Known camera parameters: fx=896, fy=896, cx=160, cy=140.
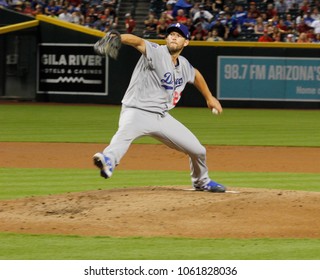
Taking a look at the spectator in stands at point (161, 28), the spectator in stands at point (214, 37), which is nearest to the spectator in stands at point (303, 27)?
the spectator in stands at point (214, 37)

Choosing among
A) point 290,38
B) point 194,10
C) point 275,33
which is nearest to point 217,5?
point 194,10

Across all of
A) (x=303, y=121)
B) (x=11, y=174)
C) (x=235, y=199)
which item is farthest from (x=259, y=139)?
(x=235, y=199)

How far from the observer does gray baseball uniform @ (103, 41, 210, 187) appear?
9.08 meters

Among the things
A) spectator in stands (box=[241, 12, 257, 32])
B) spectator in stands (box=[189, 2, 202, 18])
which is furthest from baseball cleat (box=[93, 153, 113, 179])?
spectator in stands (box=[189, 2, 202, 18])

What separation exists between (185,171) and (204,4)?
15859mm

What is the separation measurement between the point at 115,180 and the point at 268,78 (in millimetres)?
14940

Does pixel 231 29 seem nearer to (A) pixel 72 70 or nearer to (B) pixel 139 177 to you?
(A) pixel 72 70

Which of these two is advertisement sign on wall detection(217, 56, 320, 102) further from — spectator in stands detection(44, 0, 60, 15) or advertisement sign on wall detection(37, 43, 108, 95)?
spectator in stands detection(44, 0, 60, 15)

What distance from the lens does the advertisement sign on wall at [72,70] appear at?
28.2 metres

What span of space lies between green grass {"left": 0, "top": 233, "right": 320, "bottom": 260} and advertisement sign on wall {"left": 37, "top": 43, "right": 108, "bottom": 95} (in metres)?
20.3

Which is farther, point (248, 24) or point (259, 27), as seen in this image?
point (248, 24)

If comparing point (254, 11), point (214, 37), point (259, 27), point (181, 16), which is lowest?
point (214, 37)

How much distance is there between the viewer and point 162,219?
8688 millimetres

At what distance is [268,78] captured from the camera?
26.8m
